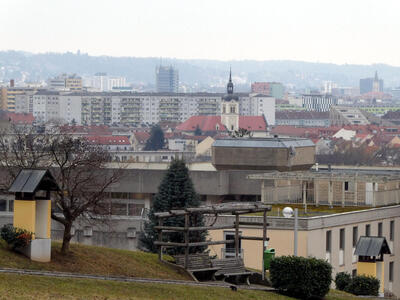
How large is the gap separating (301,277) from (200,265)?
7.68 ft

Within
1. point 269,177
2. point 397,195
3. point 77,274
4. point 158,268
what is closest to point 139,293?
point 77,274

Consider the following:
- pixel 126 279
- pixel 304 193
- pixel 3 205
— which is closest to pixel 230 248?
pixel 304 193

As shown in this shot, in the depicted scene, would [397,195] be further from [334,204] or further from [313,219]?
[313,219]

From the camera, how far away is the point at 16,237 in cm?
2812

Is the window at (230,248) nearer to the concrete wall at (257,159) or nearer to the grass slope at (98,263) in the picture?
the grass slope at (98,263)

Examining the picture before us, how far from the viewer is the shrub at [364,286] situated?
120 feet

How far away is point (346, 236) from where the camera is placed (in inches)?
1911

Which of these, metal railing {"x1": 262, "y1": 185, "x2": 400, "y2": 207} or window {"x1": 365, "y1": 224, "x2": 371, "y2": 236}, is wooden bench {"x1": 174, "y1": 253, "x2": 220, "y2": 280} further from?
metal railing {"x1": 262, "y1": 185, "x2": 400, "y2": 207}

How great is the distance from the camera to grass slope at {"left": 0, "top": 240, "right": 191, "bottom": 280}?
91.3ft

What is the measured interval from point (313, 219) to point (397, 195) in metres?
12.1

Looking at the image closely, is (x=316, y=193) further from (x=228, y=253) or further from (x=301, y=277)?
(x=301, y=277)

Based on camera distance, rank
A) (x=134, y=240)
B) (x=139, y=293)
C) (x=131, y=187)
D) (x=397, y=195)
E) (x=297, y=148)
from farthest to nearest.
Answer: (x=297, y=148) → (x=131, y=187) → (x=397, y=195) → (x=134, y=240) → (x=139, y=293)

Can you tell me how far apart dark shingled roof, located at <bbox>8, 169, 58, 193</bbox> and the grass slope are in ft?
4.08

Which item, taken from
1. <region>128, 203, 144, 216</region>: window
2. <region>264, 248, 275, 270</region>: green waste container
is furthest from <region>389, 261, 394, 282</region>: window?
<region>128, 203, 144, 216</region>: window
